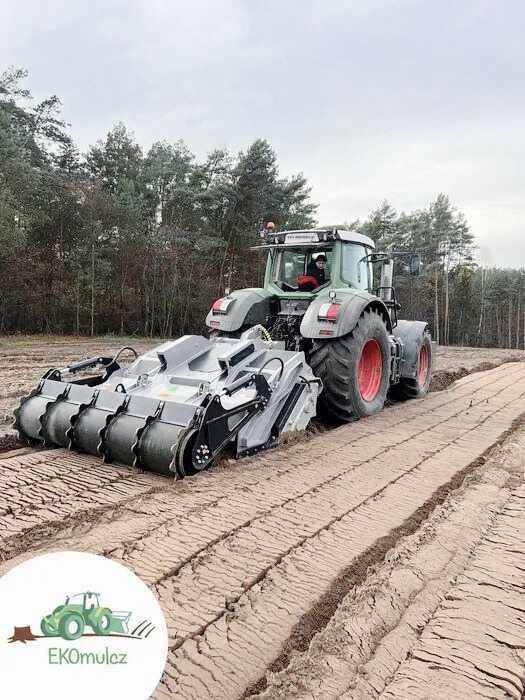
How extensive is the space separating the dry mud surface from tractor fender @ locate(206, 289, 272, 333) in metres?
1.85

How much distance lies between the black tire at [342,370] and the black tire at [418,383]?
77.4 inches

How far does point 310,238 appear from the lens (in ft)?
19.4

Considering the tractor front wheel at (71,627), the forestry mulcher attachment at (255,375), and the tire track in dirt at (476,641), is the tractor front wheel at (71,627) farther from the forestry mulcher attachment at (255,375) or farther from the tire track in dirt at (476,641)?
the forestry mulcher attachment at (255,375)

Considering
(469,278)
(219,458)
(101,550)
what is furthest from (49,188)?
(469,278)

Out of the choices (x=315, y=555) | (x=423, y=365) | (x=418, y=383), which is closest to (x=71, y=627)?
(x=315, y=555)

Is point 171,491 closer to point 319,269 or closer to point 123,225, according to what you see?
point 319,269

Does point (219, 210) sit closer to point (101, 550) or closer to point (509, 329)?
point (101, 550)

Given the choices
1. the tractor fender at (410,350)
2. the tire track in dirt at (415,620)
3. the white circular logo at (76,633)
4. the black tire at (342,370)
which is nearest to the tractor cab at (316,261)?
the black tire at (342,370)

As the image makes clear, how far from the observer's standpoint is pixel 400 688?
1.77 meters

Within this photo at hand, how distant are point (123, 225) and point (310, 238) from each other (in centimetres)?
1533

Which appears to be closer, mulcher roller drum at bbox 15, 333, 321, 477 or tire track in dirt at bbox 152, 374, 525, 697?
tire track in dirt at bbox 152, 374, 525, 697

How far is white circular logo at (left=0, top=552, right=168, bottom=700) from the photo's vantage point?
1.05 meters

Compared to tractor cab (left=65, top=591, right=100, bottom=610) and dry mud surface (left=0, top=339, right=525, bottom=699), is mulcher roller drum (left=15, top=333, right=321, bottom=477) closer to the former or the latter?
dry mud surface (left=0, top=339, right=525, bottom=699)

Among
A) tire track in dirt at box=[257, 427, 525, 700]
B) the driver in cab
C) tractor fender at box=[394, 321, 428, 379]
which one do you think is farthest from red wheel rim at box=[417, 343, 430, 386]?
tire track in dirt at box=[257, 427, 525, 700]
